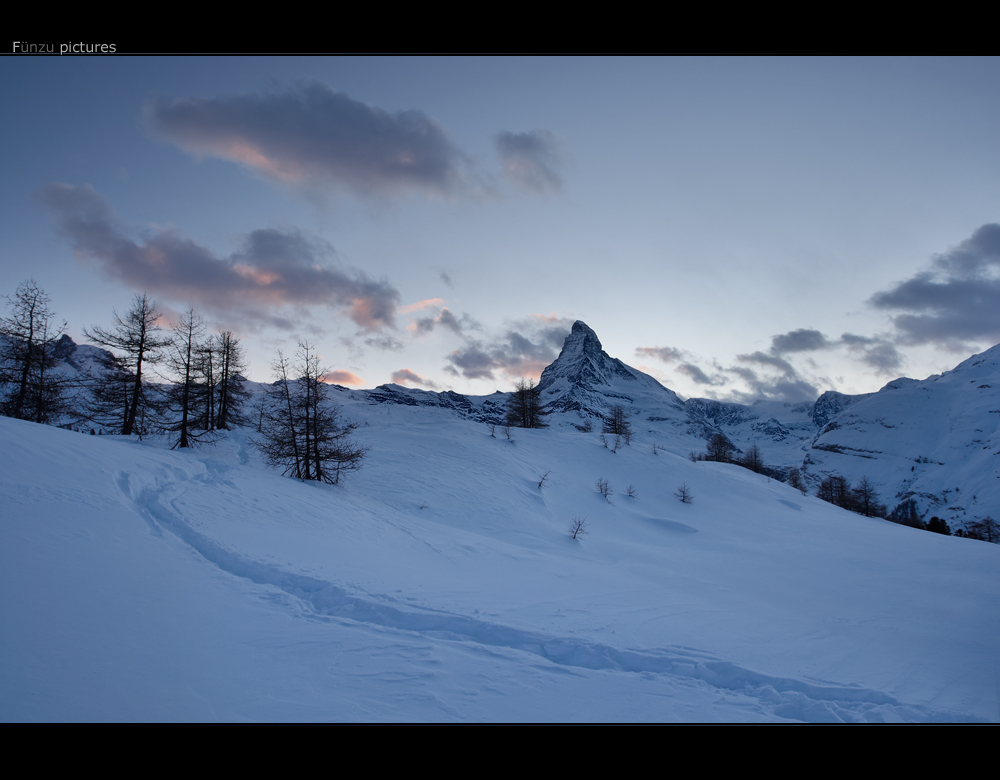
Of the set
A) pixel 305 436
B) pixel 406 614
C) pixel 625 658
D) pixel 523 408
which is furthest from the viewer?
pixel 523 408

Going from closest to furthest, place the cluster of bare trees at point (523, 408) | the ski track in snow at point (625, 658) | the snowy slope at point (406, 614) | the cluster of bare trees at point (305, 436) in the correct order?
1. the snowy slope at point (406, 614)
2. the ski track in snow at point (625, 658)
3. the cluster of bare trees at point (305, 436)
4. the cluster of bare trees at point (523, 408)

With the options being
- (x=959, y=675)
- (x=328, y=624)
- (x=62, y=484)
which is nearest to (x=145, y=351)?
(x=62, y=484)

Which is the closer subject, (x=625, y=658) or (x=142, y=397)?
(x=625, y=658)

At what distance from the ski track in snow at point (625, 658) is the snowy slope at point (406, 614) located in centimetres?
4

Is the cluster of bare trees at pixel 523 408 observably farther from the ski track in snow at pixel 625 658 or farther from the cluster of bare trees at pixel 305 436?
the ski track in snow at pixel 625 658

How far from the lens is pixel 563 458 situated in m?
34.2

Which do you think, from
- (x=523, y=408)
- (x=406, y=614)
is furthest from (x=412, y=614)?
(x=523, y=408)

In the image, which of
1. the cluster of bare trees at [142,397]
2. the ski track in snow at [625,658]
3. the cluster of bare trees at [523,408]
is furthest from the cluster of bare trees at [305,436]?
the cluster of bare trees at [523,408]

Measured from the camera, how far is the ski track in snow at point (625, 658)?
20.7 feet

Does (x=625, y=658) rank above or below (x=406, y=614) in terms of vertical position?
below

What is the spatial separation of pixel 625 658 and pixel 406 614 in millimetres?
3746

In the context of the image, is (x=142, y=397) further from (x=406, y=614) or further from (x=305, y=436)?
(x=406, y=614)

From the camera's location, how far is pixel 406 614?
760 centimetres
